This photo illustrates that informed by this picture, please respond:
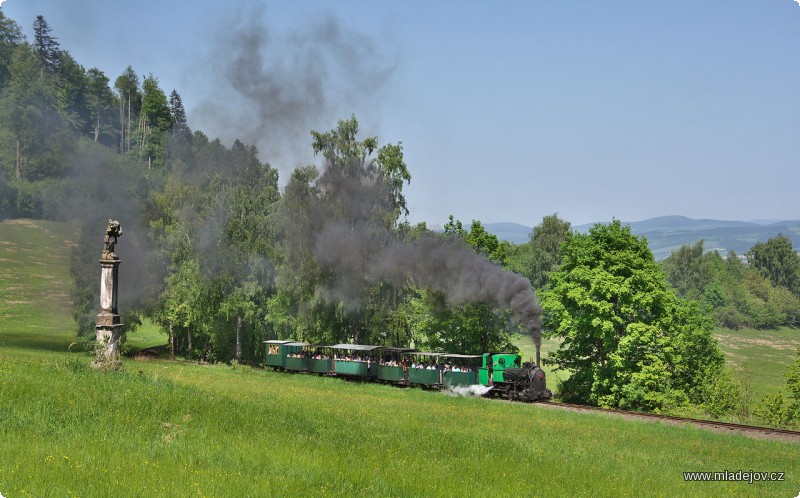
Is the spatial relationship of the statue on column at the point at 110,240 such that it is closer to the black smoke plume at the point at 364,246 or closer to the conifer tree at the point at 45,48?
the black smoke plume at the point at 364,246

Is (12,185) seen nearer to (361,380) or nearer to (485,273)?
(361,380)

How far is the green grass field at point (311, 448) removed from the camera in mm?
13516

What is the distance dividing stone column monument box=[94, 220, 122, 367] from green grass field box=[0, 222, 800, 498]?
990 millimetres

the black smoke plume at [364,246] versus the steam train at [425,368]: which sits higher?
the black smoke plume at [364,246]

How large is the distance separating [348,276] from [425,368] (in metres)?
13.2

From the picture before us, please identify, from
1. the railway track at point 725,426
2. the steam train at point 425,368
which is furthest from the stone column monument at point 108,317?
the railway track at point 725,426

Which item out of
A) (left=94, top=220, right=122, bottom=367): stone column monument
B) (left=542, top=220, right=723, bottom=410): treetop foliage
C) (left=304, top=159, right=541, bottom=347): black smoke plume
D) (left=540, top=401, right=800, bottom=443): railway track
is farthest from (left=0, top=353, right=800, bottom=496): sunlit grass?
(left=304, top=159, right=541, bottom=347): black smoke plume

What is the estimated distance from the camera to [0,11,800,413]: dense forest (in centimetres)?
4125

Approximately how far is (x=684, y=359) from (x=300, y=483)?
3873cm

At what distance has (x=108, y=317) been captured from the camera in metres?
23.5

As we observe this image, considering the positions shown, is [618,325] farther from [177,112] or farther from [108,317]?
[177,112]

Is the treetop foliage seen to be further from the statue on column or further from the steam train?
the statue on column

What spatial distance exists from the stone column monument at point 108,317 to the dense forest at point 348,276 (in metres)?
20.9

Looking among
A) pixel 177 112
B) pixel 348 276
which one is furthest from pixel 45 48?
pixel 348 276
